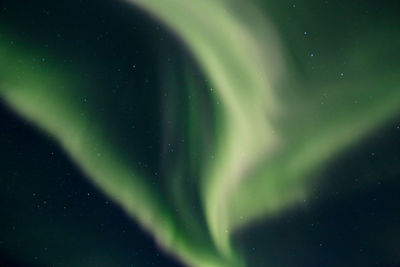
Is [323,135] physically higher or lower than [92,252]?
higher

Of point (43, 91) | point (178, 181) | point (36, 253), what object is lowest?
point (36, 253)

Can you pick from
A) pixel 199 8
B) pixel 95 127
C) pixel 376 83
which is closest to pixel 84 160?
pixel 95 127

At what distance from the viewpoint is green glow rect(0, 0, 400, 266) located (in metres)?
0.65

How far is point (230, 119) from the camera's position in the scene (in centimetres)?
72

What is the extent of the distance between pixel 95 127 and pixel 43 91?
0.35 ft

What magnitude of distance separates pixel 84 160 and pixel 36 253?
19 cm

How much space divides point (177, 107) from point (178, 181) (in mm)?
143

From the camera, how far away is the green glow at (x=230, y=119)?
655 millimetres

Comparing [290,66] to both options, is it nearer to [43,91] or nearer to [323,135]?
[323,135]

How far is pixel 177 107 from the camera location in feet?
2.27

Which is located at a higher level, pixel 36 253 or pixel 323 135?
pixel 323 135

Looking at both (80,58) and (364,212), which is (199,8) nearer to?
(80,58)

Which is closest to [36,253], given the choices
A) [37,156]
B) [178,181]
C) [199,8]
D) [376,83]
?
[37,156]

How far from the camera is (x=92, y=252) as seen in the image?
2.35 feet
